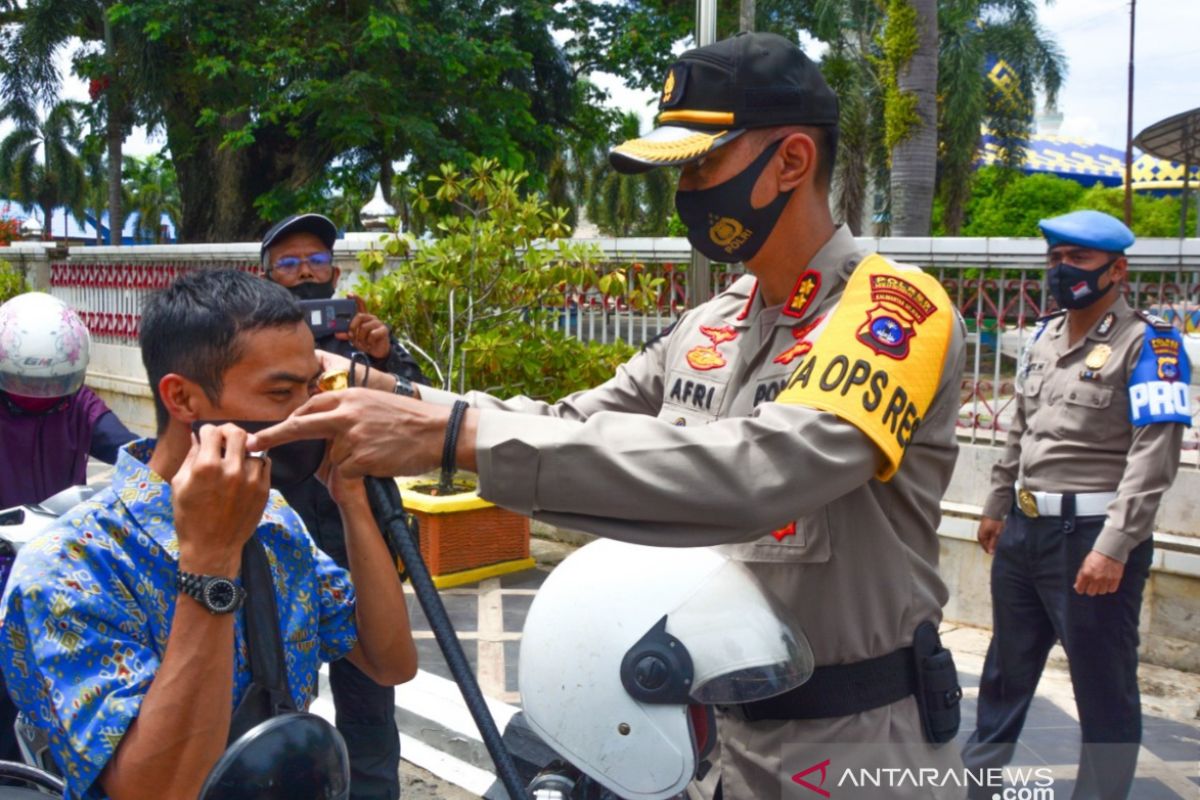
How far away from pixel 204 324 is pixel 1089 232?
3.18 meters

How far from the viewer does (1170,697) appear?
4.75 metres

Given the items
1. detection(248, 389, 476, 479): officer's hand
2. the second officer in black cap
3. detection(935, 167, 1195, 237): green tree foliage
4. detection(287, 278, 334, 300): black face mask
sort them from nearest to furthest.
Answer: detection(248, 389, 476, 479): officer's hand, the second officer in black cap, detection(287, 278, 334, 300): black face mask, detection(935, 167, 1195, 237): green tree foliage

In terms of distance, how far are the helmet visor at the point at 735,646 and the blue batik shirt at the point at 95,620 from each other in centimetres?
64

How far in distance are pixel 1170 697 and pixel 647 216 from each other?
38892mm

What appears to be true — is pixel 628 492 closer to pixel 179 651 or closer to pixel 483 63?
pixel 179 651

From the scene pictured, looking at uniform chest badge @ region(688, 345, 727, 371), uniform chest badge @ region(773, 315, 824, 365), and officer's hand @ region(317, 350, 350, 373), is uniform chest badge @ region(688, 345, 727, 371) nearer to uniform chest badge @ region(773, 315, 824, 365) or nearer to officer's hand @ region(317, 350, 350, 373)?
uniform chest badge @ region(773, 315, 824, 365)

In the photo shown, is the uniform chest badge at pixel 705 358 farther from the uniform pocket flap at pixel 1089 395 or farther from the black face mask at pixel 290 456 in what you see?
the uniform pocket flap at pixel 1089 395

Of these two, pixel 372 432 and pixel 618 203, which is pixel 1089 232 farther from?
pixel 618 203

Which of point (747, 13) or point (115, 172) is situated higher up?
point (747, 13)

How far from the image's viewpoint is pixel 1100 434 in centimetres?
379

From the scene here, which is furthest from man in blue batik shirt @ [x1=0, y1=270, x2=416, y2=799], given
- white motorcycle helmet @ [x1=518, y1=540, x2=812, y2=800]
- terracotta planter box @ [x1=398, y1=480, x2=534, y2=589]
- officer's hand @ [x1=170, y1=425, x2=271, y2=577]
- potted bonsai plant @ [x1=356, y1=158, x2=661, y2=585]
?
potted bonsai plant @ [x1=356, y1=158, x2=661, y2=585]

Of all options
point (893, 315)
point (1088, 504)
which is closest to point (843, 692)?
point (893, 315)

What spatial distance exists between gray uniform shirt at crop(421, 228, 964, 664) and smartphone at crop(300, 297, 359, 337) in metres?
1.32

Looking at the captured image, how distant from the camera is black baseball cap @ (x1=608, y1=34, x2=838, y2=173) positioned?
1.64m
